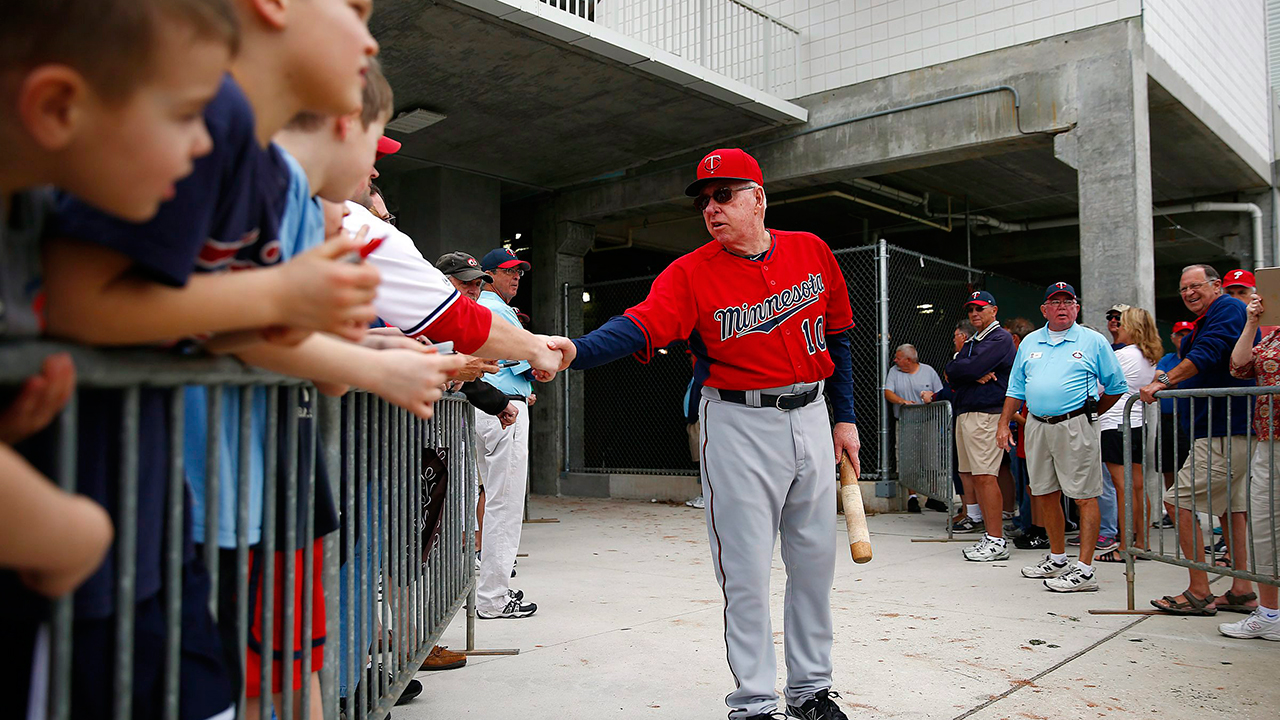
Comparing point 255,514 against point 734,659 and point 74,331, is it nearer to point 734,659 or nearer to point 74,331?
point 74,331

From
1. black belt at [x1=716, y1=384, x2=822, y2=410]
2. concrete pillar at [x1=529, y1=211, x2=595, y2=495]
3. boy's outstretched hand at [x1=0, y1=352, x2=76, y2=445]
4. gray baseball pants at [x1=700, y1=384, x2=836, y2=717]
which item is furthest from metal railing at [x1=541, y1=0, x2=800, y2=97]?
boy's outstretched hand at [x1=0, y1=352, x2=76, y2=445]

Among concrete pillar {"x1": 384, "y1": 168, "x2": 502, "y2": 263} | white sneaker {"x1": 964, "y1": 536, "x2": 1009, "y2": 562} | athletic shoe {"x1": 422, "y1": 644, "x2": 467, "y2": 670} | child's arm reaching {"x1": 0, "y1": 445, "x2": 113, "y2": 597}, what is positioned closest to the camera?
child's arm reaching {"x1": 0, "y1": 445, "x2": 113, "y2": 597}

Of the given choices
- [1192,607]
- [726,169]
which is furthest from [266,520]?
[1192,607]

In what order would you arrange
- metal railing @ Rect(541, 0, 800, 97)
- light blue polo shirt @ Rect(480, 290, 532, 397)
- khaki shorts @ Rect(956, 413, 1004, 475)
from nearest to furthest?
light blue polo shirt @ Rect(480, 290, 532, 397) → khaki shorts @ Rect(956, 413, 1004, 475) → metal railing @ Rect(541, 0, 800, 97)

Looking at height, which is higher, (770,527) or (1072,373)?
(1072,373)

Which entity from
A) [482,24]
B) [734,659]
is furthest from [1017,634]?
[482,24]

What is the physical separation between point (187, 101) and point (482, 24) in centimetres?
773

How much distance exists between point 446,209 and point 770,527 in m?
9.50

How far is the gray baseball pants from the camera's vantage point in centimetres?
312

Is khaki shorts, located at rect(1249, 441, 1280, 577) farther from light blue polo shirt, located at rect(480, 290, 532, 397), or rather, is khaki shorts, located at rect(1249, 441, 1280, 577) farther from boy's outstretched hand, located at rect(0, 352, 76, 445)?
boy's outstretched hand, located at rect(0, 352, 76, 445)

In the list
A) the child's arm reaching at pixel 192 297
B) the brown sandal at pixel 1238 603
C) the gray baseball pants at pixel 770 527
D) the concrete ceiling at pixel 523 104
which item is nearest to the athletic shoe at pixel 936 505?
the concrete ceiling at pixel 523 104

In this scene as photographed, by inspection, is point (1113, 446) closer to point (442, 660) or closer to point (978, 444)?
point (978, 444)

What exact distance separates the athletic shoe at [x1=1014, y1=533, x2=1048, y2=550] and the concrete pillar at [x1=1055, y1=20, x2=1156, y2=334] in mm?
2140

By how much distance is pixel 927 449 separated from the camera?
8820mm
